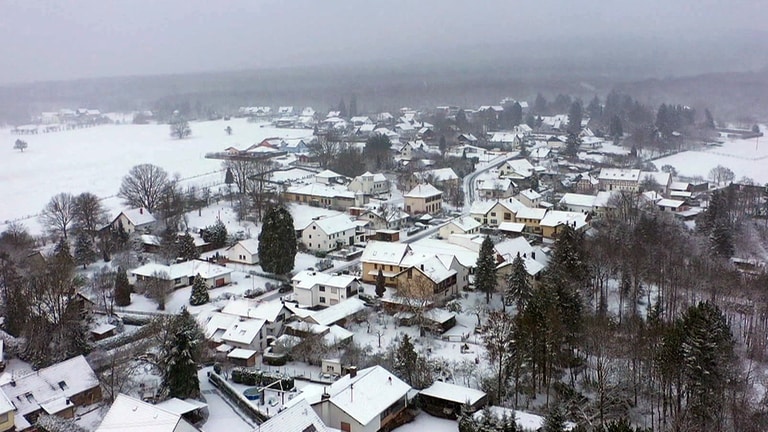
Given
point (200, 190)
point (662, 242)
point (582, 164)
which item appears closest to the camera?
point (662, 242)

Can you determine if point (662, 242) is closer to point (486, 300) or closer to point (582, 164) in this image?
point (486, 300)

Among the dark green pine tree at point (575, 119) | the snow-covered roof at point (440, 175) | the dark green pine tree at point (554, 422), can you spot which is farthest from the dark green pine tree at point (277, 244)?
the dark green pine tree at point (575, 119)

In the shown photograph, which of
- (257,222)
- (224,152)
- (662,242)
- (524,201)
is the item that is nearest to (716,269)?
(662,242)

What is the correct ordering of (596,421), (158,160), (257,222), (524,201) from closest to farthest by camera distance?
(596,421), (257,222), (524,201), (158,160)

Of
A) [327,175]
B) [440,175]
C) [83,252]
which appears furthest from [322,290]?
[440,175]

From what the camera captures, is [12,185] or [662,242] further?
[12,185]

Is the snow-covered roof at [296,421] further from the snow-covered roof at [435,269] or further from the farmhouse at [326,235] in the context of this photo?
the farmhouse at [326,235]

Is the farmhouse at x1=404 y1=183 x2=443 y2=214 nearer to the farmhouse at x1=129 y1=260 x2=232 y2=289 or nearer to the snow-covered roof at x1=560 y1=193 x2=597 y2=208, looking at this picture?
the snow-covered roof at x1=560 y1=193 x2=597 y2=208
